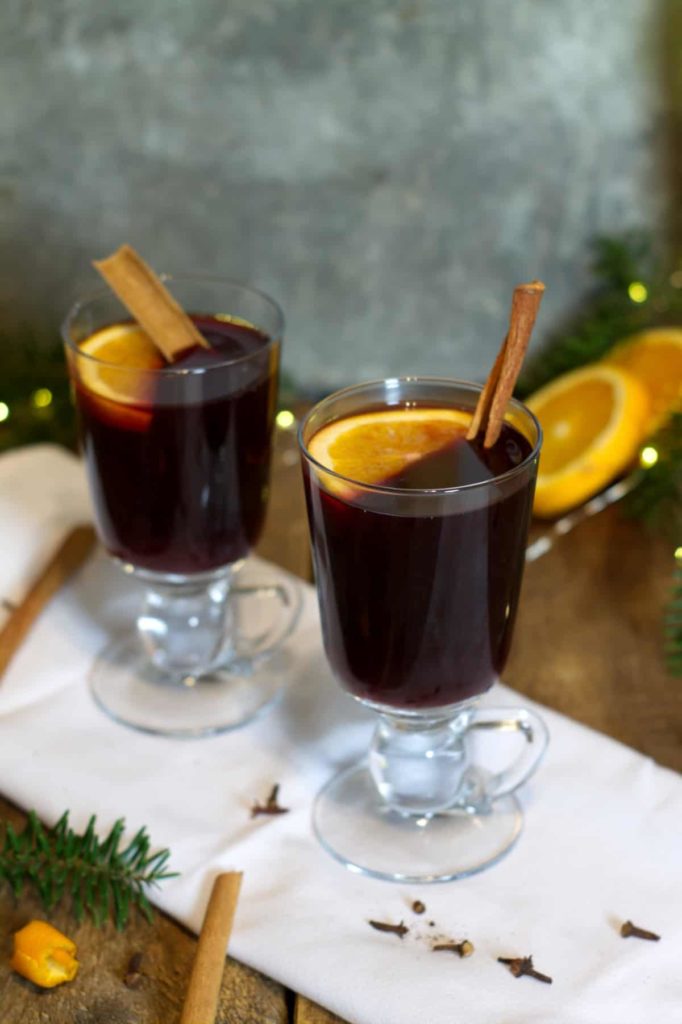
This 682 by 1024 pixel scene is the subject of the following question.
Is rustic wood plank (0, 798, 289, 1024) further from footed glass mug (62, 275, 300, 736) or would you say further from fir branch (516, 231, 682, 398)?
fir branch (516, 231, 682, 398)

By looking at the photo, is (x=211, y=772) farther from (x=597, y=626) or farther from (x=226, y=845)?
(x=597, y=626)

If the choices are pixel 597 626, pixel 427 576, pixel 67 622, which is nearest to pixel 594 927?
pixel 427 576

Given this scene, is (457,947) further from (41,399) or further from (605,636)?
(41,399)

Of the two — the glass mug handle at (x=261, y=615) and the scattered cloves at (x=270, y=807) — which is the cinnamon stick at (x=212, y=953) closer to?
the scattered cloves at (x=270, y=807)

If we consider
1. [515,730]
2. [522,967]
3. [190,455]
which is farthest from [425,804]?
[190,455]

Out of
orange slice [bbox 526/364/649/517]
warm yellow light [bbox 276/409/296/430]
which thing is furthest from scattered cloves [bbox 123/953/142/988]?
warm yellow light [bbox 276/409/296/430]

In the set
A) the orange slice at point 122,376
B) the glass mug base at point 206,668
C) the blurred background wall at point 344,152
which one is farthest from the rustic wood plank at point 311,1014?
the blurred background wall at point 344,152

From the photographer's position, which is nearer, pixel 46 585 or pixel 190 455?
pixel 190 455
